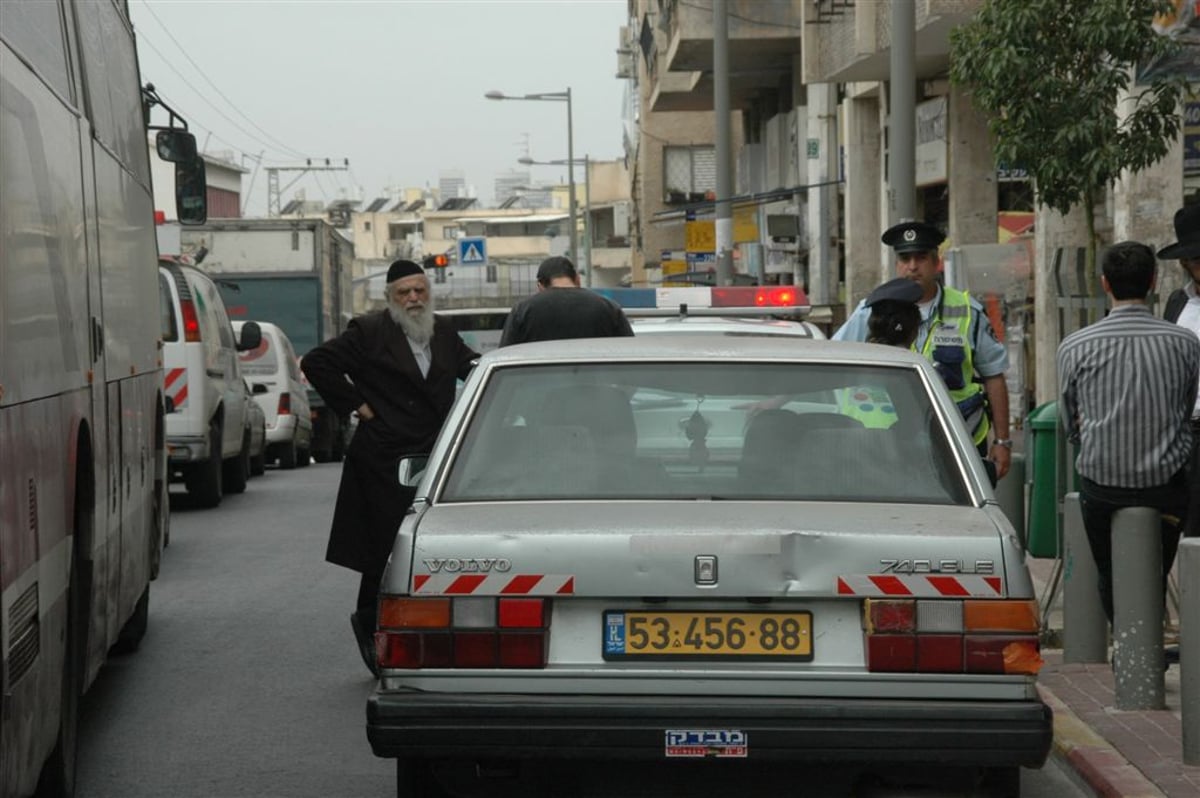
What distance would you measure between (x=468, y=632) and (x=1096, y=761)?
257cm

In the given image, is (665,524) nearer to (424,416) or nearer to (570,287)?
(424,416)

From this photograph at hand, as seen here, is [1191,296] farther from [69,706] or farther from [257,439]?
[257,439]

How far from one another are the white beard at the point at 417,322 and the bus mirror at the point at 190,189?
4207mm

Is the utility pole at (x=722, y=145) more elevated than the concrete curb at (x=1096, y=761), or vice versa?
the utility pole at (x=722, y=145)

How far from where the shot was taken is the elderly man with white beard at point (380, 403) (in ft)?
29.9

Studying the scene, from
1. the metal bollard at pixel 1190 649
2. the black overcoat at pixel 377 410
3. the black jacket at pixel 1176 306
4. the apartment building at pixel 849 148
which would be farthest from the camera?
the apartment building at pixel 849 148

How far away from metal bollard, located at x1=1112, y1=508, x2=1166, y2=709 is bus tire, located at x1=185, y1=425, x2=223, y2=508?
12360mm

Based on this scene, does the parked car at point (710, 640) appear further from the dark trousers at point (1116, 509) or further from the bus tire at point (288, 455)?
the bus tire at point (288, 455)

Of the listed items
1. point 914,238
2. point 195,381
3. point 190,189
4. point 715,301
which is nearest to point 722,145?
point 195,381

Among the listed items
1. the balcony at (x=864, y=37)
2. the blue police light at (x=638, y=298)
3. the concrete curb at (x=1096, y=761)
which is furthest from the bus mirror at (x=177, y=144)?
the balcony at (x=864, y=37)

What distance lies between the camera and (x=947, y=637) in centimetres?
543

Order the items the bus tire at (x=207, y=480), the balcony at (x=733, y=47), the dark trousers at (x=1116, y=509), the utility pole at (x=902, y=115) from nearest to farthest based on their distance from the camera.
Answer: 1. the dark trousers at (x=1116, y=509)
2. the utility pole at (x=902, y=115)
3. the bus tire at (x=207, y=480)
4. the balcony at (x=733, y=47)

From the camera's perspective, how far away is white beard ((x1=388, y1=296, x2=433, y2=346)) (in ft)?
30.4

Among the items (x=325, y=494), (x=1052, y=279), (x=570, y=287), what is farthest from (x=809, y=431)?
(x=1052, y=279)
